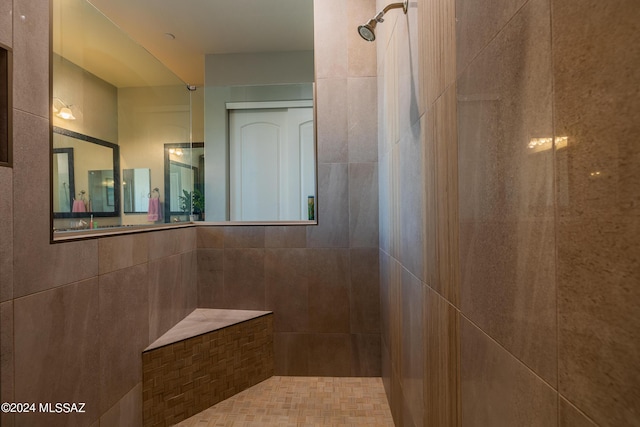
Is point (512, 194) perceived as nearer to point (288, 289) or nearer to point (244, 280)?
point (288, 289)

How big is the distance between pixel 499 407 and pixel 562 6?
0.64 metres

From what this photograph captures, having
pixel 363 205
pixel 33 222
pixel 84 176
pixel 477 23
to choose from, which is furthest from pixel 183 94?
pixel 477 23

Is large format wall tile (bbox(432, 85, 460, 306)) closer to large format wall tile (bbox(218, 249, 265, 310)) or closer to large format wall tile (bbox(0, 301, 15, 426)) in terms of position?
large format wall tile (bbox(0, 301, 15, 426))

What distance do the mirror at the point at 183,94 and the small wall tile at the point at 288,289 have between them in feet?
0.99

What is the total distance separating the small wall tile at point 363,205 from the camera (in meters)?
2.21

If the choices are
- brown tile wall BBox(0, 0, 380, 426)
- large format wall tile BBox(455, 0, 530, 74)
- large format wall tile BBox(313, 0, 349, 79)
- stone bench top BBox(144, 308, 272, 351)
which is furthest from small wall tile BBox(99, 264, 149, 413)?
large format wall tile BBox(313, 0, 349, 79)

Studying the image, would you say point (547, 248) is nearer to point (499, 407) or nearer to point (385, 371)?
point (499, 407)

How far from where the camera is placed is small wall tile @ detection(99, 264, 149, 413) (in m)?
1.37

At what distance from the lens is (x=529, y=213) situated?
491 mm

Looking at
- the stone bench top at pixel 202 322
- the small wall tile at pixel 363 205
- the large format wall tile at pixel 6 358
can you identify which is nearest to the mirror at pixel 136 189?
the stone bench top at pixel 202 322

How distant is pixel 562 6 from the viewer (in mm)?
413

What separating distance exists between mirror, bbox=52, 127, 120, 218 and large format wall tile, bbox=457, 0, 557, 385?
142cm

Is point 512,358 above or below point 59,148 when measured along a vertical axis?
below

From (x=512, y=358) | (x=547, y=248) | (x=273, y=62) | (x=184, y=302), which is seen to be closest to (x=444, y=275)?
(x=512, y=358)
